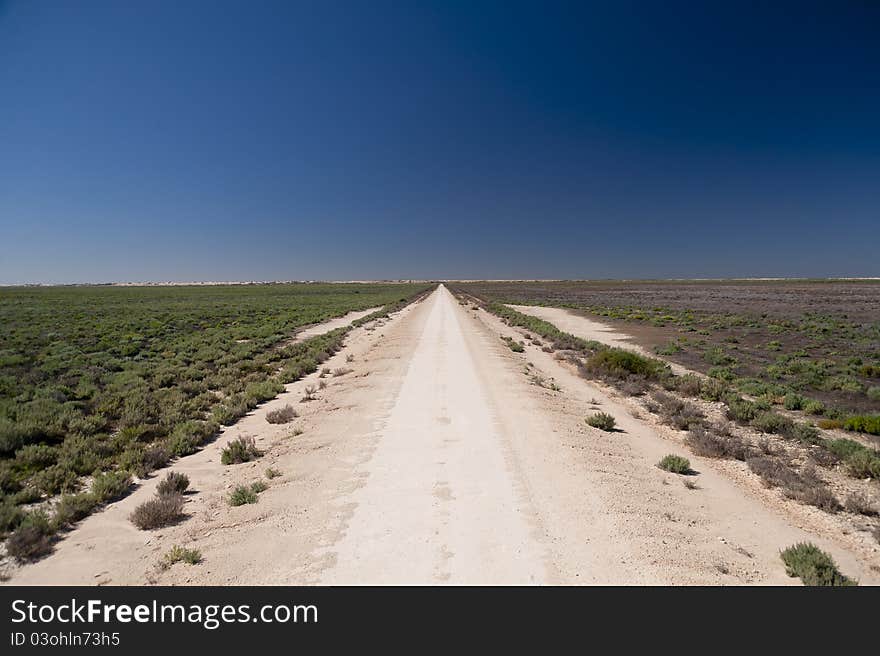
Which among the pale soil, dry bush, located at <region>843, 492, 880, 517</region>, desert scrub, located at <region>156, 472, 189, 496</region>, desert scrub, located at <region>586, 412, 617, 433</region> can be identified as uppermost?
desert scrub, located at <region>156, 472, 189, 496</region>

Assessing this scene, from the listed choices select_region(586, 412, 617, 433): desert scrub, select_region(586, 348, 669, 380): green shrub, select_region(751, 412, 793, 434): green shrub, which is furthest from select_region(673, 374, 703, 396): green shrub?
select_region(586, 412, 617, 433): desert scrub

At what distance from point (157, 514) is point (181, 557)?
127 centimetres

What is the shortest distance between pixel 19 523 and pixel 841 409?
1980cm

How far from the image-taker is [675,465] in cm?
777

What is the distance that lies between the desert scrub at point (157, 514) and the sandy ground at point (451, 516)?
0.57 ft

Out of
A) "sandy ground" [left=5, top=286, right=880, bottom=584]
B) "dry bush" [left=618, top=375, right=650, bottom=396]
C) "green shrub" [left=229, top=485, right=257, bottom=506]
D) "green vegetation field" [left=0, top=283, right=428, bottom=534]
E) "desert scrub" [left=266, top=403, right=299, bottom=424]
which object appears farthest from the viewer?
"dry bush" [left=618, top=375, right=650, bottom=396]

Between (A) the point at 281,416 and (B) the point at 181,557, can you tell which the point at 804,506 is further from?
(A) the point at 281,416

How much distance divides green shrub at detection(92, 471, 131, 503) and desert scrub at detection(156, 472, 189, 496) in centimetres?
56

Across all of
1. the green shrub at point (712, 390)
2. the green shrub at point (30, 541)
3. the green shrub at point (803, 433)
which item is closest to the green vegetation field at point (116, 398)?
the green shrub at point (30, 541)

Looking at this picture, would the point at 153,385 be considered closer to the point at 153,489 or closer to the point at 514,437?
the point at 153,489

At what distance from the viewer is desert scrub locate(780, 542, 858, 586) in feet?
14.5

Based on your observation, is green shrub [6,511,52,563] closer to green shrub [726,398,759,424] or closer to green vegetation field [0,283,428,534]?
green vegetation field [0,283,428,534]

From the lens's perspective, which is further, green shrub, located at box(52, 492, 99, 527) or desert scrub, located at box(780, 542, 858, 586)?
green shrub, located at box(52, 492, 99, 527)

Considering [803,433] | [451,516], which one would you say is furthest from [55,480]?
[803,433]
